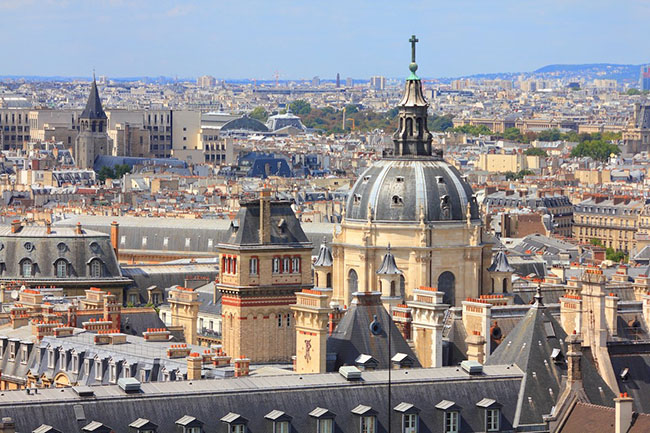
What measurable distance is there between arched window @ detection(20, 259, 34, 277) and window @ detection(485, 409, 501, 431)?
50957 mm

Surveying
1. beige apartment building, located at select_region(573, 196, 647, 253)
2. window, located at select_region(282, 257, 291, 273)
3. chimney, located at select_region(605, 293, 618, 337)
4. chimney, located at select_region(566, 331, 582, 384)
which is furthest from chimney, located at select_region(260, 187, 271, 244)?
beige apartment building, located at select_region(573, 196, 647, 253)

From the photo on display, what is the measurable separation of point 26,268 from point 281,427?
175 ft

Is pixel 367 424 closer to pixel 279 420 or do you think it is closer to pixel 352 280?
pixel 279 420

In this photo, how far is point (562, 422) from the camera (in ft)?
184

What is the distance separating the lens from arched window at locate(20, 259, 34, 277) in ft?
342

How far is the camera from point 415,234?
86.6 m

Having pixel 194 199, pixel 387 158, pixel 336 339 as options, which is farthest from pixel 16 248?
pixel 194 199

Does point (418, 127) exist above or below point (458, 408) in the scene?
above

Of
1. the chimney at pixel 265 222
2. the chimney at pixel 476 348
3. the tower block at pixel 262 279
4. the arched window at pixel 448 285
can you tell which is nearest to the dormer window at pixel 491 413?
the chimney at pixel 476 348

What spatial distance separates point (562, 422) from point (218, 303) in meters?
40.1

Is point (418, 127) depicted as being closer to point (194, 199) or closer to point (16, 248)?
point (16, 248)

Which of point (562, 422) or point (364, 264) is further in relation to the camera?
point (364, 264)

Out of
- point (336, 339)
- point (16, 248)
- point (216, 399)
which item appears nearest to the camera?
point (216, 399)

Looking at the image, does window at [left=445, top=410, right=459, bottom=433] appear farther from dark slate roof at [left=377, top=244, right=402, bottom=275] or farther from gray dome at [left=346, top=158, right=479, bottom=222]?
gray dome at [left=346, top=158, right=479, bottom=222]
